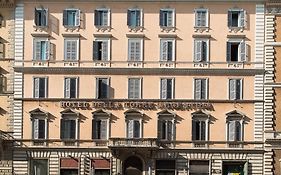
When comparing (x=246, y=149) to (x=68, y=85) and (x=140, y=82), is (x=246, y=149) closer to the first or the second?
(x=140, y=82)

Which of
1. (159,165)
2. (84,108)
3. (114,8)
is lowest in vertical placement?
(159,165)

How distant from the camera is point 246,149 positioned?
7800 centimetres

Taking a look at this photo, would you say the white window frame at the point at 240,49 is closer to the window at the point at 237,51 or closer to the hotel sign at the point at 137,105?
the window at the point at 237,51

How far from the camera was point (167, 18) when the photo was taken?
79375 millimetres

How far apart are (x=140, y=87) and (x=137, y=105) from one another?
5.49 feet

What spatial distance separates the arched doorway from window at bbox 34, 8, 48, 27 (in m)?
14.7

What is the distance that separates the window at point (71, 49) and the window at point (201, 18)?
1117 cm

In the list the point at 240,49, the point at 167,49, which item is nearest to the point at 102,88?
the point at 167,49

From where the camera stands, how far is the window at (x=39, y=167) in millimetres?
78500

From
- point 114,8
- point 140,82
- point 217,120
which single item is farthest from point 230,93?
point 114,8

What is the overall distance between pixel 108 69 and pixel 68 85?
155 inches

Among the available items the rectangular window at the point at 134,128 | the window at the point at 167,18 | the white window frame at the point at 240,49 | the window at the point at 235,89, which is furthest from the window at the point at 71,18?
the window at the point at 235,89

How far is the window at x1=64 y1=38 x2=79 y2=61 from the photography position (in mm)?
78938

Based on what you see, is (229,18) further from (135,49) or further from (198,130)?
(198,130)
